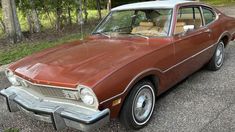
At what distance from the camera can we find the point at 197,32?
494cm

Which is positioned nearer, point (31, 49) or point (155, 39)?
point (155, 39)

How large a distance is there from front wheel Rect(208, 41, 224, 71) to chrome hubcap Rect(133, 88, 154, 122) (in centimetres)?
220

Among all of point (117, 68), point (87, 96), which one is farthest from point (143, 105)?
point (87, 96)

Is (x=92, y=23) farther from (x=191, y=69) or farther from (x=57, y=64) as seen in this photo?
(x=57, y=64)

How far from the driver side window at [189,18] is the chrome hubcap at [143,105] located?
132 cm

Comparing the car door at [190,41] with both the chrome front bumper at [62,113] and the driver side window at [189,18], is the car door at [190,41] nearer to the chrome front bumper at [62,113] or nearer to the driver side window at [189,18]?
the driver side window at [189,18]

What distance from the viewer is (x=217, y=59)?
230 inches

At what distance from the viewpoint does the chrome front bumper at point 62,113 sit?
3.10 m

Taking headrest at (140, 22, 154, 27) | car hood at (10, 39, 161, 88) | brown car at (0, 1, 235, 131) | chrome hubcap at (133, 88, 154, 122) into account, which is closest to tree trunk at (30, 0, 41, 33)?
brown car at (0, 1, 235, 131)

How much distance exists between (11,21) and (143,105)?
659 centimetres

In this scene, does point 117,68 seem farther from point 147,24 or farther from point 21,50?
point 21,50

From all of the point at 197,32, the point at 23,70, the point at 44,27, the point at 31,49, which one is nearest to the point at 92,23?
the point at 44,27

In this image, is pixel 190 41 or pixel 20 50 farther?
pixel 20 50

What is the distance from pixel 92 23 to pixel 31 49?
4771 mm
